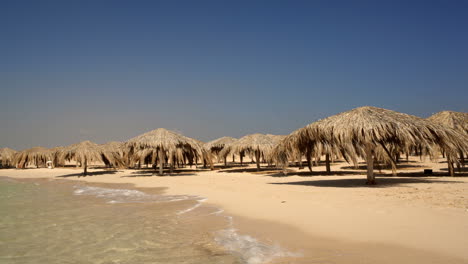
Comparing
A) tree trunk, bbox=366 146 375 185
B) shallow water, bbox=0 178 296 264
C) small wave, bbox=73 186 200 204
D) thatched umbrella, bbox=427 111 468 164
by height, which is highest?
thatched umbrella, bbox=427 111 468 164

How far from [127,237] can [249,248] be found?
2042 mm

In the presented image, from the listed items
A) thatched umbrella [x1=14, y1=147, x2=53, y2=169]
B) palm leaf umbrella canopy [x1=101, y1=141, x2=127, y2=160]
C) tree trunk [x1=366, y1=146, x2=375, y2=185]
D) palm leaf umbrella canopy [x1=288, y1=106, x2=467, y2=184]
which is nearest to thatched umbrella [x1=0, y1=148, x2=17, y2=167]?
thatched umbrella [x1=14, y1=147, x2=53, y2=169]

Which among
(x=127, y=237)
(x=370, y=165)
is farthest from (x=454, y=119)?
(x=127, y=237)

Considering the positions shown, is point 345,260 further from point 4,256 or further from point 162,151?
point 162,151

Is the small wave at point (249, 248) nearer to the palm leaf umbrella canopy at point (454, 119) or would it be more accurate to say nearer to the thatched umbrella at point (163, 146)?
the palm leaf umbrella canopy at point (454, 119)

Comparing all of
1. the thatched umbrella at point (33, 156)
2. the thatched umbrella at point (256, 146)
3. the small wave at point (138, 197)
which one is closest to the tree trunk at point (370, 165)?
the small wave at point (138, 197)

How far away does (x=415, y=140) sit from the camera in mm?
8844

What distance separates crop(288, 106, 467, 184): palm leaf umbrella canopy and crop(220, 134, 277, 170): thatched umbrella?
33.1ft

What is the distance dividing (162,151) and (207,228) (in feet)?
44.3

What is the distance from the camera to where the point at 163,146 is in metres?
17.4

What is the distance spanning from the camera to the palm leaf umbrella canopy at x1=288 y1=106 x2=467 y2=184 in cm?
879

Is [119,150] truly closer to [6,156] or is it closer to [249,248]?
[6,156]

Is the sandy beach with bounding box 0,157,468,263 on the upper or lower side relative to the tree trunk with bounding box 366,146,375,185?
lower

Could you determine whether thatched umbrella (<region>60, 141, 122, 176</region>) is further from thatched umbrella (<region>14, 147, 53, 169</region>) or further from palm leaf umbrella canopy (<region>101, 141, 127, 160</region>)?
thatched umbrella (<region>14, 147, 53, 169</region>)
